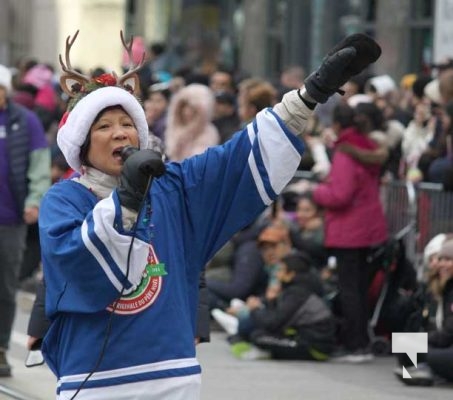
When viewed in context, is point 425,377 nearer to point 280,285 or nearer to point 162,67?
point 280,285

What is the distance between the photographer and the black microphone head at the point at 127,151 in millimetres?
4773

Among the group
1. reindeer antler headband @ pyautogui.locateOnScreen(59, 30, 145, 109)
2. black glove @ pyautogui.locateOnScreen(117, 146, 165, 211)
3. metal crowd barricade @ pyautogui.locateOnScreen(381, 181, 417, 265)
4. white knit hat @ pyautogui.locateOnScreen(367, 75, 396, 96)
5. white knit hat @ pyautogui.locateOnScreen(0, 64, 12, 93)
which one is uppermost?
reindeer antler headband @ pyautogui.locateOnScreen(59, 30, 145, 109)

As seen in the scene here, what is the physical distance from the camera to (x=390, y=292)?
11141 millimetres

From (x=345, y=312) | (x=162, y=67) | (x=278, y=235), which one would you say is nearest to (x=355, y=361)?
(x=345, y=312)

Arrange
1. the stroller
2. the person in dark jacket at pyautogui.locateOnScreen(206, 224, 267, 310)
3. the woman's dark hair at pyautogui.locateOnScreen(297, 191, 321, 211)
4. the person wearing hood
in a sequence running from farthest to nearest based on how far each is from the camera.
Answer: the person wearing hood < the woman's dark hair at pyautogui.locateOnScreen(297, 191, 321, 211) < the person in dark jacket at pyautogui.locateOnScreen(206, 224, 267, 310) < the stroller

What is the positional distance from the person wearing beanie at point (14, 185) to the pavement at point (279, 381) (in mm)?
484

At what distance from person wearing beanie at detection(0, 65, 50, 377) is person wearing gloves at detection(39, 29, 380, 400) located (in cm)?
475

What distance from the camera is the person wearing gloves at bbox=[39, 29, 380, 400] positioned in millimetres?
4820

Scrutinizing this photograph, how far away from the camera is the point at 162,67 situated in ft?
75.5

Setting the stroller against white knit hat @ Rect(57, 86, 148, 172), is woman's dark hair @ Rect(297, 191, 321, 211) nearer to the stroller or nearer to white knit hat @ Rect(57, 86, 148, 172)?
the stroller

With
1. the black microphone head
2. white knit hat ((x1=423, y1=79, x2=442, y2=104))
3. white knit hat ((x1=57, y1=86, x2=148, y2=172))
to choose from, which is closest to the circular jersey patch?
the black microphone head

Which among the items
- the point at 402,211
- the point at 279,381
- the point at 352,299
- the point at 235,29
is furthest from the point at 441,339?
the point at 235,29

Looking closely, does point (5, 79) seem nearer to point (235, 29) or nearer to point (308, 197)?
point (308, 197)

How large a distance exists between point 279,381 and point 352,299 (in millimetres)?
1070
